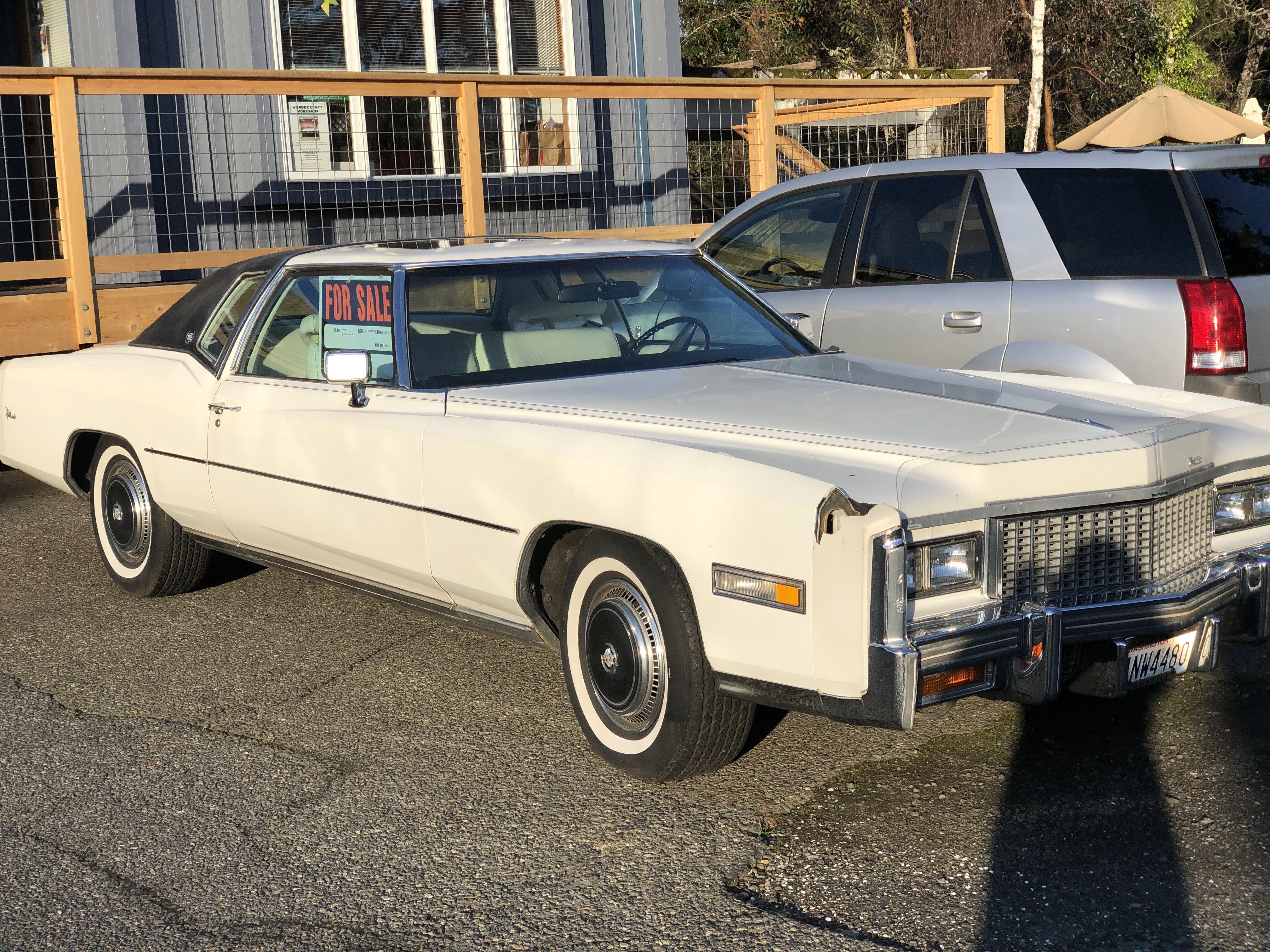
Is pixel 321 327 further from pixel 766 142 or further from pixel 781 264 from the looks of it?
pixel 766 142

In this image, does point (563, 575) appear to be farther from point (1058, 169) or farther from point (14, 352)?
point (14, 352)

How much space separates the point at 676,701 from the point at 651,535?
440mm

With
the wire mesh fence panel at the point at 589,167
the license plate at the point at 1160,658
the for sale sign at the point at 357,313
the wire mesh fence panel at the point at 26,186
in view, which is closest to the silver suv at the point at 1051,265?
the for sale sign at the point at 357,313

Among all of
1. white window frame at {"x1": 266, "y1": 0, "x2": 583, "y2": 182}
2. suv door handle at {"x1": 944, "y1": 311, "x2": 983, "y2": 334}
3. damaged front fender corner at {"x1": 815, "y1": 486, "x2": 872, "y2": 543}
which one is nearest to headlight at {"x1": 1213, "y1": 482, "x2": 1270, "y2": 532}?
damaged front fender corner at {"x1": 815, "y1": 486, "x2": 872, "y2": 543}

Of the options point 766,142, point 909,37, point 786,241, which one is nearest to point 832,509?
point 786,241

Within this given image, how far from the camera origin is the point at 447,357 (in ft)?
15.7

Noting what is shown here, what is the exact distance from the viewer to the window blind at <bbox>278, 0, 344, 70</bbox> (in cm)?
1260

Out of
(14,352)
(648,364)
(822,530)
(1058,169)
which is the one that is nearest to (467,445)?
(648,364)

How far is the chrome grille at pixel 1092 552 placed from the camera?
3.55m

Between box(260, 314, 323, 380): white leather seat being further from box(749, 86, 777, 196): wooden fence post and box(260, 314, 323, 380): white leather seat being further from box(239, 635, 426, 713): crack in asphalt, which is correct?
box(749, 86, 777, 196): wooden fence post

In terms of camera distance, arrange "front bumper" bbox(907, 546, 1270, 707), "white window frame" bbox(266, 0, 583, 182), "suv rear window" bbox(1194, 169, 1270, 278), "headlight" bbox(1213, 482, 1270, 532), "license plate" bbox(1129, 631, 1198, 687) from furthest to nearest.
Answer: "white window frame" bbox(266, 0, 583, 182)
"suv rear window" bbox(1194, 169, 1270, 278)
"headlight" bbox(1213, 482, 1270, 532)
"license plate" bbox(1129, 631, 1198, 687)
"front bumper" bbox(907, 546, 1270, 707)

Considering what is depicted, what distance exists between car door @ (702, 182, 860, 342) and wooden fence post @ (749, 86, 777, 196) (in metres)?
3.71

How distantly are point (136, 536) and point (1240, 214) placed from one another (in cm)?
473

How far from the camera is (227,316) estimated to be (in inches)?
227
